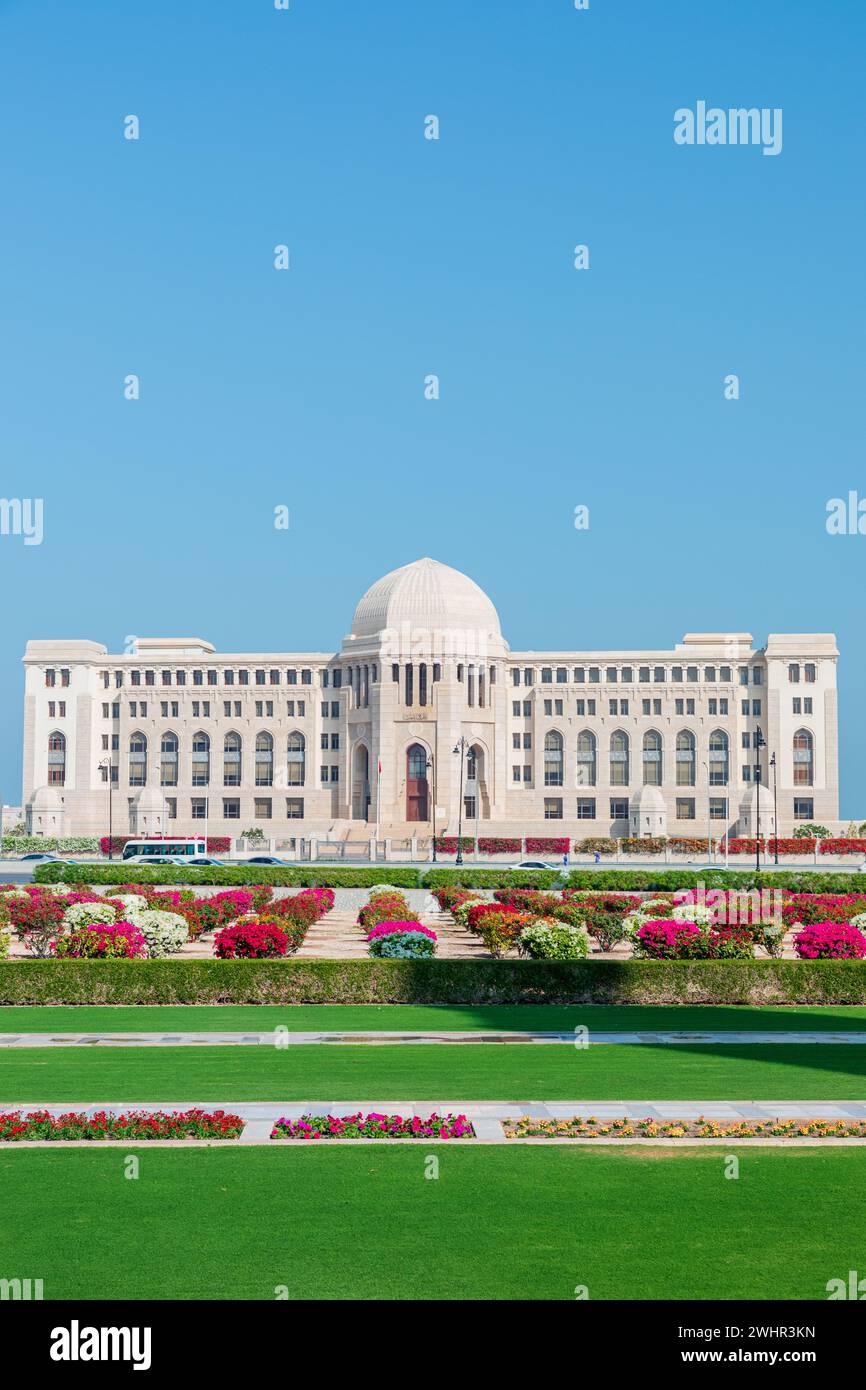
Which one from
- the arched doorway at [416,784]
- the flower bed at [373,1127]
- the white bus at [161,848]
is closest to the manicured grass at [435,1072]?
the flower bed at [373,1127]

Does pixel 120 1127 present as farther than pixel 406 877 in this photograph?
No

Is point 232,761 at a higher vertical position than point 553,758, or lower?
lower

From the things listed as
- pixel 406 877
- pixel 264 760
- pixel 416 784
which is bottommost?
pixel 406 877

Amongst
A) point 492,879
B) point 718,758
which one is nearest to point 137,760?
point 718,758

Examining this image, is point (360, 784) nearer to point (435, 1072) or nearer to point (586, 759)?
point (586, 759)

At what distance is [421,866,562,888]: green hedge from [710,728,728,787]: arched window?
51139 mm

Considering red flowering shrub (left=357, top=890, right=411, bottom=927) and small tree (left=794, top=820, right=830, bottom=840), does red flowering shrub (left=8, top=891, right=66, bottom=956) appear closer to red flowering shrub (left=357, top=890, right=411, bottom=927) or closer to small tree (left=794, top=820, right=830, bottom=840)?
red flowering shrub (left=357, top=890, right=411, bottom=927)

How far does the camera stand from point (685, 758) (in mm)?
109750

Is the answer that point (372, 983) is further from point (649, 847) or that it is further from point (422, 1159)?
point (649, 847)

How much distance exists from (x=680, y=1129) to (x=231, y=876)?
1685 inches

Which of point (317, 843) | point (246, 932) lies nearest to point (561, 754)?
point (317, 843)

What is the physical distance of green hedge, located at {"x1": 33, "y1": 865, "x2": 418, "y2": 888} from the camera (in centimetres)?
5697

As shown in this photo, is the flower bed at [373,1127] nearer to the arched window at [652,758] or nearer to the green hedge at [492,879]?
the green hedge at [492,879]

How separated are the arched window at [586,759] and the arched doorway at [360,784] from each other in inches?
627
